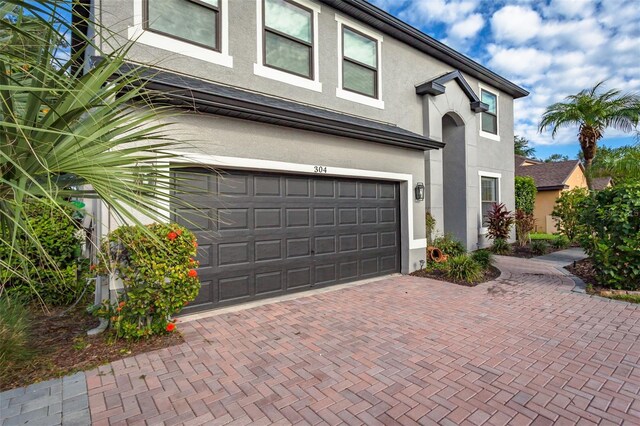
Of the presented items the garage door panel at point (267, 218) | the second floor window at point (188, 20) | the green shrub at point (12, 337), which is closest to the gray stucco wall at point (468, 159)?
the garage door panel at point (267, 218)

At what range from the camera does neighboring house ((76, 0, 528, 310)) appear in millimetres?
5629

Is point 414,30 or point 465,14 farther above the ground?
point 465,14

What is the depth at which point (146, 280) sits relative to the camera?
4324 millimetres

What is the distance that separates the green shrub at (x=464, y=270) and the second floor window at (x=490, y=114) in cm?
685

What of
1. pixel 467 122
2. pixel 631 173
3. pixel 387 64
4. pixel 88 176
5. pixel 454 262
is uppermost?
pixel 387 64

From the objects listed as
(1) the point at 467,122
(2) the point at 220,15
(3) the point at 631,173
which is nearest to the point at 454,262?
(1) the point at 467,122

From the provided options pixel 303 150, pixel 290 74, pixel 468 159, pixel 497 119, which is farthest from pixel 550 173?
pixel 303 150

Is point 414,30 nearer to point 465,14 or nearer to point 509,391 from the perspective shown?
point 465,14

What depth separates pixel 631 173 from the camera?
9.70 metres

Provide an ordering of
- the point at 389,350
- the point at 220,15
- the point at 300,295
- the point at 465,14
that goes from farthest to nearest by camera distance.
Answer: the point at 465,14 < the point at 300,295 < the point at 220,15 < the point at 389,350

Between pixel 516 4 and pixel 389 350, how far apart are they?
1090 cm

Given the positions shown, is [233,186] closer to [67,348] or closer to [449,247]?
[67,348]

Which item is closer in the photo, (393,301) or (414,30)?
(393,301)

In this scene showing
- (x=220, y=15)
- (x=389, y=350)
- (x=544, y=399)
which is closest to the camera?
(x=544, y=399)
